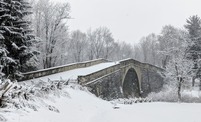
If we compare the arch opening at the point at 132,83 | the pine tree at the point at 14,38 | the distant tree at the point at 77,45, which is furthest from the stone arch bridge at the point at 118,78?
the distant tree at the point at 77,45

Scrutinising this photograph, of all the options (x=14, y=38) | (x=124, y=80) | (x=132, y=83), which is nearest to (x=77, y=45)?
(x=132, y=83)

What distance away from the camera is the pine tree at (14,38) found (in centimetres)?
1380

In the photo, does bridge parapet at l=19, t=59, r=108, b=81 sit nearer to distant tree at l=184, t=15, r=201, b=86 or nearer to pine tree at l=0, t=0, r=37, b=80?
pine tree at l=0, t=0, r=37, b=80

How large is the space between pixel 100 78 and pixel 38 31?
1150cm

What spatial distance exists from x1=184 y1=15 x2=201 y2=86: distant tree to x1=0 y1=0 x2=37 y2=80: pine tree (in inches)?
920

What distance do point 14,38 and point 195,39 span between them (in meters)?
26.4

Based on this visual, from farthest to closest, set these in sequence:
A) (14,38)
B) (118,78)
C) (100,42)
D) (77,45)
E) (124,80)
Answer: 1. (100,42)
2. (77,45)
3. (124,80)
4. (118,78)
5. (14,38)

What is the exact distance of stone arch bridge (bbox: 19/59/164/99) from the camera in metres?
18.6

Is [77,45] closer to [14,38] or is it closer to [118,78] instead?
[118,78]

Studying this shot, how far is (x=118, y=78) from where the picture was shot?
25781 millimetres

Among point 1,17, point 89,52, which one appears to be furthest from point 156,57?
point 1,17

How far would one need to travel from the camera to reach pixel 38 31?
27.9m

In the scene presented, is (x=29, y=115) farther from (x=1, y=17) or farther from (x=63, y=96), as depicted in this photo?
(x=1, y=17)

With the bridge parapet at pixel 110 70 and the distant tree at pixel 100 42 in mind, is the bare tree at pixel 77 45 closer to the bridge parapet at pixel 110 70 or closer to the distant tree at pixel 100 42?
the distant tree at pixel 100 42
